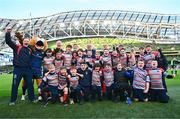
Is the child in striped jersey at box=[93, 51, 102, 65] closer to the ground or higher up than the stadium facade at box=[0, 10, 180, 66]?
closer to the ground

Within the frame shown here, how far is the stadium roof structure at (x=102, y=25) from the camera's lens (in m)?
76.5

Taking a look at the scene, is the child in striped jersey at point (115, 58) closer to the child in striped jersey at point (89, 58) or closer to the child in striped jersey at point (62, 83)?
the child in striped jersey at point (89, 58)

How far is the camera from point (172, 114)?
738cm

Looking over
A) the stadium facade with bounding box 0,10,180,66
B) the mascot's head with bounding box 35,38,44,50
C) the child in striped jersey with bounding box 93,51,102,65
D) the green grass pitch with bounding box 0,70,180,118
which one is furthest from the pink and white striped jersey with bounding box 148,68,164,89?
the stadium facade with bounding box 0,10,180,66

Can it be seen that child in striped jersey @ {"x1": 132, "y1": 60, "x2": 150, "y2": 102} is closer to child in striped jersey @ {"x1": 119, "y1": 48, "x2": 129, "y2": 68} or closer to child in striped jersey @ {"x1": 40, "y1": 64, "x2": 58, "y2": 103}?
child in striped jersey @ {"x1": 119, "y1": 48, "x2": 129, "y2": 68}

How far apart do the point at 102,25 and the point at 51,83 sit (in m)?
68.6

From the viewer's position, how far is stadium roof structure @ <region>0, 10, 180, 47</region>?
76.5m

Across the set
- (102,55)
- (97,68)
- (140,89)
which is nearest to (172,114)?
(140,89)

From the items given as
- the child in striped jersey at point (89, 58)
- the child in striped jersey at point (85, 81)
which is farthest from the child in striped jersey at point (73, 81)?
the child in striped jersey at point (89, 58)

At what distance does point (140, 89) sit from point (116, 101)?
77 cm

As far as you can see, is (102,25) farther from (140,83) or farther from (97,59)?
(140,83)

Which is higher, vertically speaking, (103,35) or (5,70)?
(103,35)

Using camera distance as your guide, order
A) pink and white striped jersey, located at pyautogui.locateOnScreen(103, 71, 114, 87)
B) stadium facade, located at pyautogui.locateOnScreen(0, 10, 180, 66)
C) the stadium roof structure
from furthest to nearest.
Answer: the stadium roof structure → stadium facade, located at pyautogui.locateOnScreen(0, 10, 180, 66) → pink and white striped jersey, located at pyautogui.locateOnScreen(103, 71, 114, 87)

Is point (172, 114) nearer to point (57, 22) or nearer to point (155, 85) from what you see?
point (155, 85)
